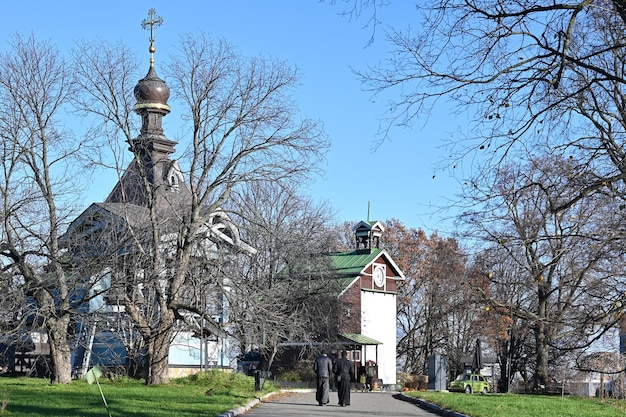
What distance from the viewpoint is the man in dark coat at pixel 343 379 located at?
24.2 meters

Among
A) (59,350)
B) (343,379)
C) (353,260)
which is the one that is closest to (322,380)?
(343,379)

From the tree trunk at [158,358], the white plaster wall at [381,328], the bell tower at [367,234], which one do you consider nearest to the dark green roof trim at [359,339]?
the white plaster wall at [381,328]

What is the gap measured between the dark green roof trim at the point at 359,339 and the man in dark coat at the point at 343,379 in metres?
26.0

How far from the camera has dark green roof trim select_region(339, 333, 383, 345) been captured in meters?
51.7

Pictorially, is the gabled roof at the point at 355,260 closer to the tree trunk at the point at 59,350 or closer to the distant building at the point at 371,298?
the distant building at the point at 371,298

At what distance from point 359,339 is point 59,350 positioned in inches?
1066

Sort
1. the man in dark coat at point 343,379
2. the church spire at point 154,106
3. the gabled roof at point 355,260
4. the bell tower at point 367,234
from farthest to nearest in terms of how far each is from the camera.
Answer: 1. the bell tower at point 367,234
2. the gabled roof at point 355,260
3. the church spire at point 154,106
4. the man in dark coat at point 343,379

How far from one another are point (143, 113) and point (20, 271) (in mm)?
23001

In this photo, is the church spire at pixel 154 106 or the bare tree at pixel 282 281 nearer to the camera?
the bare tree at pixel 282 281

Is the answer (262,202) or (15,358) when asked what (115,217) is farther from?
(262,202)

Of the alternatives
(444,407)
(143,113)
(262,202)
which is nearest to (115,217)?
(444,407)

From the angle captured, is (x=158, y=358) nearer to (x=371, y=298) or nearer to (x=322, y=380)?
(x=322, y=380)

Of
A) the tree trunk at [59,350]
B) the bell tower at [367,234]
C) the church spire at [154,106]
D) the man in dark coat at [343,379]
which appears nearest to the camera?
the man in dark coat at [343,379]

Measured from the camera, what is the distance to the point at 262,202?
5384 centimetres
